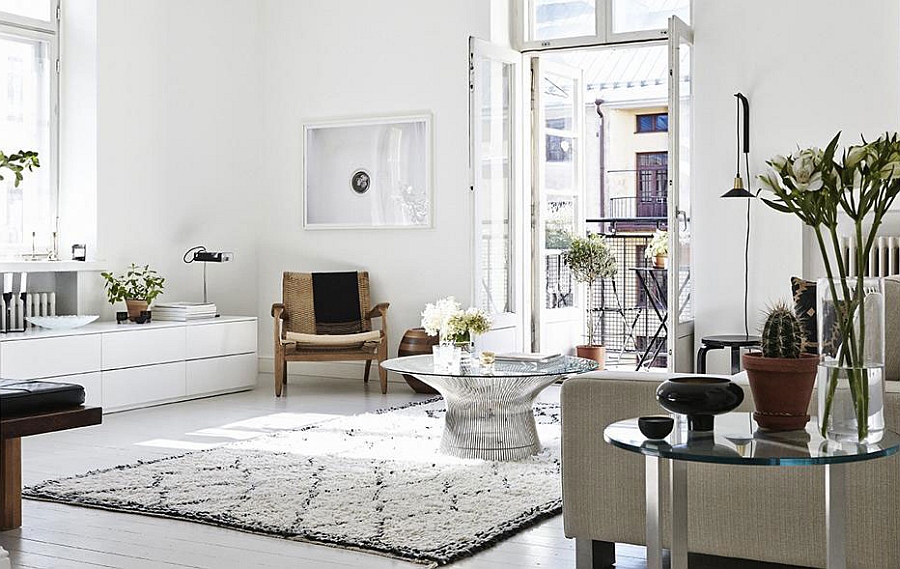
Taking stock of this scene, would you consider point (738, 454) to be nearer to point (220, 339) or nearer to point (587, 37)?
point (220, 339)

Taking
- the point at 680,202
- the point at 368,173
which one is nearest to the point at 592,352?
the point at 680,202

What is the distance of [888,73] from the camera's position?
20.8ft

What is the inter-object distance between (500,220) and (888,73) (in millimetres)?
2678

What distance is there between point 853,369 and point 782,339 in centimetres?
18

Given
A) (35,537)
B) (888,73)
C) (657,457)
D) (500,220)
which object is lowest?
(35,537)

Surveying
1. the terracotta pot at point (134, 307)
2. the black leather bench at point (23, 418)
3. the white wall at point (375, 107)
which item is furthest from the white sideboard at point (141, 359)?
the black leather bench at point (23, 418)

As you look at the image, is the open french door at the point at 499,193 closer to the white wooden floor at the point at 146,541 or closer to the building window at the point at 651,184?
the white wooden floor at the point at 146,541

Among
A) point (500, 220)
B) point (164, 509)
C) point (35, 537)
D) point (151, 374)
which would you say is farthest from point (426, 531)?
point (500, 220)

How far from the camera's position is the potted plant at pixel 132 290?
7121 millimetres

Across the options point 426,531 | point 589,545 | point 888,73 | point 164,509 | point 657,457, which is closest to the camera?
point 657,457

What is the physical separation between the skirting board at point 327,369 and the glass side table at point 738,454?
548cm

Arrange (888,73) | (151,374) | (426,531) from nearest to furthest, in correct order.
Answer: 1. (426,531)
2. (888,73)
3. (151,374)

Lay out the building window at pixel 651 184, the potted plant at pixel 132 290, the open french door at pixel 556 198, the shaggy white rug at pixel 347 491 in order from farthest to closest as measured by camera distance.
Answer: the building window at pixel 651 184 < the open french door at pixel 556 198 < the potted plant at pixel 132 290 < the shaggy white rug at pixel 347 491

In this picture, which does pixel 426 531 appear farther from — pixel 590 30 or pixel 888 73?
pixel 590 30
